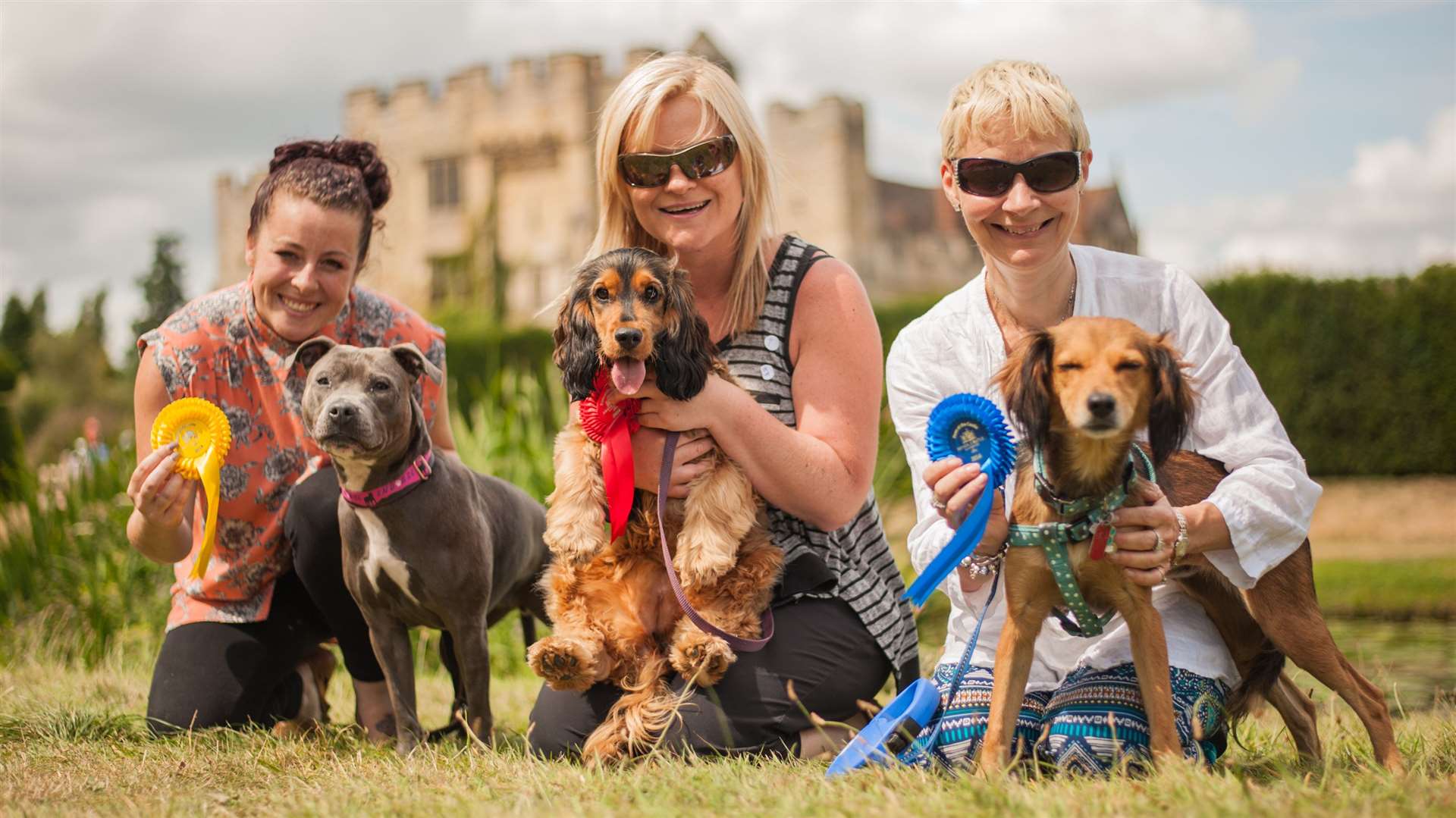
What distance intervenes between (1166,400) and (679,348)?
1347mm

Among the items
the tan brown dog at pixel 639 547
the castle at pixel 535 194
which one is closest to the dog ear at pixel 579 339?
the tan brown dog at pixel 639 547

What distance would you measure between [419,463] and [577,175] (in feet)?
139

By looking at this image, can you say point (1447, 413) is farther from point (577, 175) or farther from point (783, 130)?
point (577, 175)

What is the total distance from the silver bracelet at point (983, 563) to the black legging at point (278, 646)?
85.3 inches

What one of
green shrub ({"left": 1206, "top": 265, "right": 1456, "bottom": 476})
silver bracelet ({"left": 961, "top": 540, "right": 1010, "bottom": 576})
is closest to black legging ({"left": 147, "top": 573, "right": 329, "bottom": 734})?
silver bracelet ({"left": 961, "top": 540, "right": 1010, "bottom": 576})

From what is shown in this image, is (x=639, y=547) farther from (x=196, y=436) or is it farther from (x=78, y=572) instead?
(x=78, y=572)

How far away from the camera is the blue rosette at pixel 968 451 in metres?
2.80

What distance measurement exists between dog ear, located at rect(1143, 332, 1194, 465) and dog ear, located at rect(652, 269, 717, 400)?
1273 mm

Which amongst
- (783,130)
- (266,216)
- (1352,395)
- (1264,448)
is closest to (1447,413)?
(1352,395)

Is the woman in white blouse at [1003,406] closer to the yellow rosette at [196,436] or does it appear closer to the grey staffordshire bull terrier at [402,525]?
the grey staffordshire bull terrier at [402,525]

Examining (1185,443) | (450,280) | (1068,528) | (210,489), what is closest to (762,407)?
(1068,528)

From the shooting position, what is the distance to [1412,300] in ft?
62.7

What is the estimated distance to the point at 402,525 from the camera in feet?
11.8

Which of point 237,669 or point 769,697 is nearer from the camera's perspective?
point 769,697
